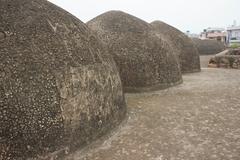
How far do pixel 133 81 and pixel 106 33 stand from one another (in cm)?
183

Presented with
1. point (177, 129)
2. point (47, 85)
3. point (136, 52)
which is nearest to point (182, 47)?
point (136, 52)

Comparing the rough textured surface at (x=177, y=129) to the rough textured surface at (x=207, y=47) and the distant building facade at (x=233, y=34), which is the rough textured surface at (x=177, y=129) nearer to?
the rough textured surface at (x=207, y=47)

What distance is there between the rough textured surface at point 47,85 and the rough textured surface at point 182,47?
26.0 ft

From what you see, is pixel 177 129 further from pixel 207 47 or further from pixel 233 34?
pixel 233 34

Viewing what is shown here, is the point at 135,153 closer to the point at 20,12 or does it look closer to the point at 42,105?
the point at 42,105

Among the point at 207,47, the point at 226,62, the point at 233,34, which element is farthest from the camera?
the point at 233,34

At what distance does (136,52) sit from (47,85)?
196 inches

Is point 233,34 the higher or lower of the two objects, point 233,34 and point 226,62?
the higher

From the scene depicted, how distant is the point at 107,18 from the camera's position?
9.88 meters

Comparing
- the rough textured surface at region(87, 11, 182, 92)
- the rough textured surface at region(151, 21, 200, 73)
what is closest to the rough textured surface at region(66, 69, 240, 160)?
the rough textured surface at region(87, 11, 182, 92)

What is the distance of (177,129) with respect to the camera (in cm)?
569

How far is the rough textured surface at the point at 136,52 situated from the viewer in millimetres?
8875

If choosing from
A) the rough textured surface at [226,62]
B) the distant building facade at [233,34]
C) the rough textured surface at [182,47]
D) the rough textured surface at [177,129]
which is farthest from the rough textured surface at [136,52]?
the distant building facade at [233,34]

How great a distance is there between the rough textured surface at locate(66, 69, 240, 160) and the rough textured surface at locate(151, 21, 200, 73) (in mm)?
4558
